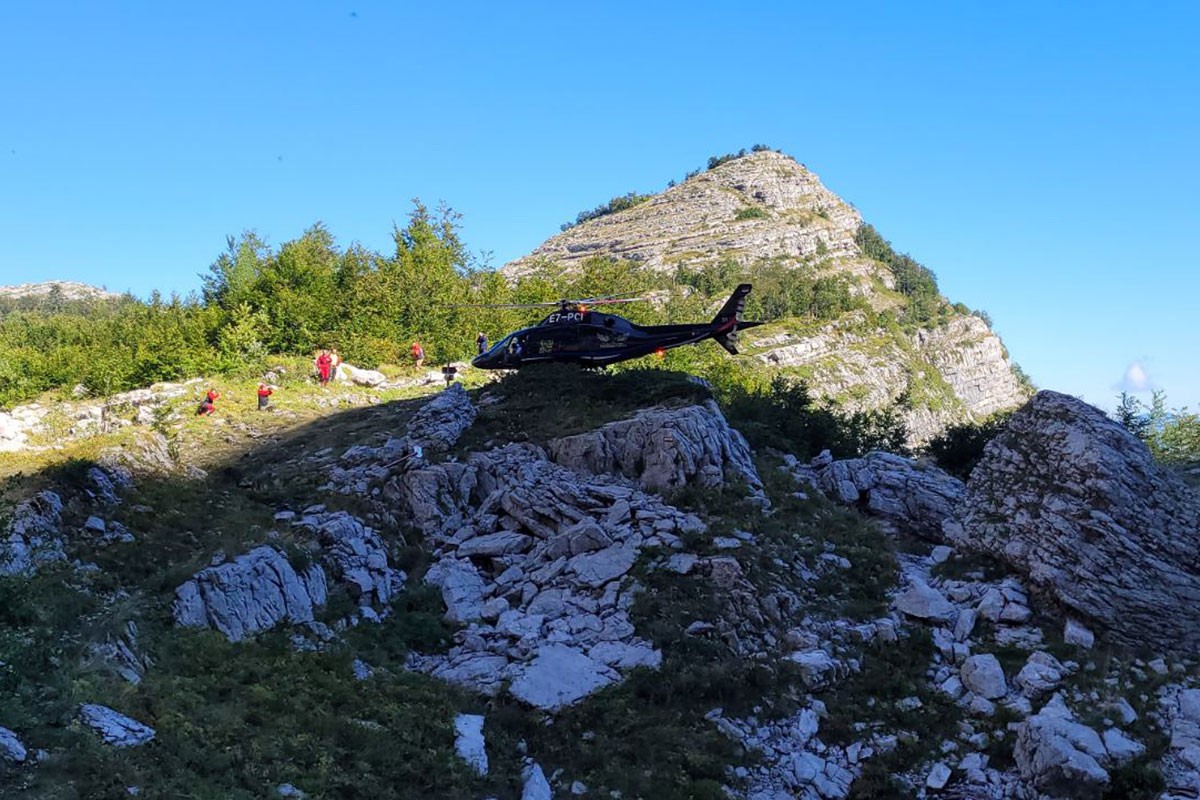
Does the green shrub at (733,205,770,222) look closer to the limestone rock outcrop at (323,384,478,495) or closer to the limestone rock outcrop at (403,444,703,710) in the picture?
the limestone rock outcrop at (323,384,478,495)

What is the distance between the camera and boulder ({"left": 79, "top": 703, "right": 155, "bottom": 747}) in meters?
9.22

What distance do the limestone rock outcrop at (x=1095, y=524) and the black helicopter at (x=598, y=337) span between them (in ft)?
29.9

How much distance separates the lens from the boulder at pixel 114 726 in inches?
363

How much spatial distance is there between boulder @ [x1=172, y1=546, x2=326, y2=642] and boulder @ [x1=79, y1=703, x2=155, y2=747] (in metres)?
3.67

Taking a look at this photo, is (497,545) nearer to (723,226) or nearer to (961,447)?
(961,447)

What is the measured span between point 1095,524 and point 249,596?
18057 mm

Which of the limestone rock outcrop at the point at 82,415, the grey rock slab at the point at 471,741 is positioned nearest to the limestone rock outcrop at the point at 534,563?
the grey rock slab at the point at 471,741

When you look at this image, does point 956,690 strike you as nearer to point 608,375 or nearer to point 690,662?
point 690,662

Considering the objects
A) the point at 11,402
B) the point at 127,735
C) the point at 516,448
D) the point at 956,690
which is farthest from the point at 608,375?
the point at 11,402

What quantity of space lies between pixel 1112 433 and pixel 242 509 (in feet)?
71.3

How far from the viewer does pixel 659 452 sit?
69.2 ft

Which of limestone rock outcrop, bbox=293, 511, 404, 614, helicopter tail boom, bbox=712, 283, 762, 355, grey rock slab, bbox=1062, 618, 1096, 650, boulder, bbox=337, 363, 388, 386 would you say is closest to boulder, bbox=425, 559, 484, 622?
limestone rock outcrop, bbox=293, 511, 404, 614

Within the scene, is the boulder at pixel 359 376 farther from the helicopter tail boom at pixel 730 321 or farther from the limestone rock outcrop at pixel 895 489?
the limestone rock outcrop at pixel 895 489

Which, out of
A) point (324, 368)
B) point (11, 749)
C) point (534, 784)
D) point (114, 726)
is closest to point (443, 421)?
point (324, 368)
